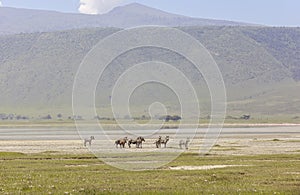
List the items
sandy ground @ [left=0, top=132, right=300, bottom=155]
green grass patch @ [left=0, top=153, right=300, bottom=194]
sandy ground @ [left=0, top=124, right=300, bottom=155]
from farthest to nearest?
sandy ground @ [left=0, top=124, right=300, bottom=155]
sandy ground @ [left=0, top=132, right=300, bottom=155]
green grass patch @ [left=0, top=153, right=300, bottom=194]

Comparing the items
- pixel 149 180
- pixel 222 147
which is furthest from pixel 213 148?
pixel 149 180

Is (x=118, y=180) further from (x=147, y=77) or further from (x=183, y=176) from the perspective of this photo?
(x=147, y=77)

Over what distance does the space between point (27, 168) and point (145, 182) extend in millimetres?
10368

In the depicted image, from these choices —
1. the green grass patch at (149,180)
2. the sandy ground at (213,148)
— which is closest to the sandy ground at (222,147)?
the sandy ground at (213,148)

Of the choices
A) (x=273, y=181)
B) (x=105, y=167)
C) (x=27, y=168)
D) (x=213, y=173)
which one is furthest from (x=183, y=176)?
(x=27, y=168)

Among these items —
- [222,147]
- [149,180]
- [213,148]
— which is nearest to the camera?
[149,180]

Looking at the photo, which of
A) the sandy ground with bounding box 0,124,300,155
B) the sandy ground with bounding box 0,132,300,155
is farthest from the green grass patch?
the sandy ground with bounding box 0,124,300,155

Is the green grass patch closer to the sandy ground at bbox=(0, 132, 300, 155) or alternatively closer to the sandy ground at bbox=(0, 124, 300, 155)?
the sandy ground at bbox=(0, 132, 300, 155)

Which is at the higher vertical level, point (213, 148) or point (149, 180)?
point (213, 148)

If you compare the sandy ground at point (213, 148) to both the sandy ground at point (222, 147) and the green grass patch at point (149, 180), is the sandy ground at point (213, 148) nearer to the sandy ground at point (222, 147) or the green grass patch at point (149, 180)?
the sandy ground at point (222, 147)

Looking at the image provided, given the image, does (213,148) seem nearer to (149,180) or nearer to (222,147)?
(222,147)

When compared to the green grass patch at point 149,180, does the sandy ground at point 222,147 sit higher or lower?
higher

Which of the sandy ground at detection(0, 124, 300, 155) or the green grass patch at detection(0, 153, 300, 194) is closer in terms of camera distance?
the green grass patch at detection(0, 153, 300, 194)

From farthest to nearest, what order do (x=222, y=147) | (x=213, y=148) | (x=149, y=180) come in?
(x=222, y=147), (x=213, y=148), (x=149, y=180)
